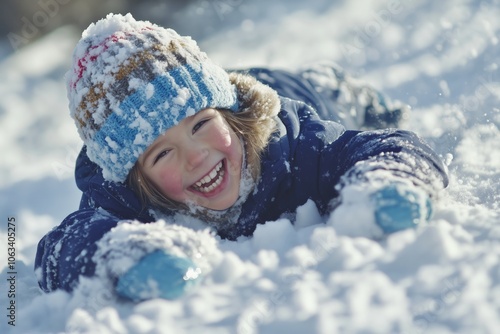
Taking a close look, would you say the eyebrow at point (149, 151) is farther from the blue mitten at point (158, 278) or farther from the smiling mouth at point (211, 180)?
the blue mitten at point (158, 278)

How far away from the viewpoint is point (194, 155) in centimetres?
158

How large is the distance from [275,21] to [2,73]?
1.55m

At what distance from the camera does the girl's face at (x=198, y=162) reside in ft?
5.25

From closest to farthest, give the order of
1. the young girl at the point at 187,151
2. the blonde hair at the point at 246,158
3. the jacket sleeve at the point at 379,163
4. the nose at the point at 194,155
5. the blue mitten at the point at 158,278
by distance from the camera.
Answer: the blue mitten at the point at 158,278, the jacket sleeve at the point at 379,163, the young girl at the point at 187,151, the nose at the point at 194,155, the blonde hair at the point at 246,158

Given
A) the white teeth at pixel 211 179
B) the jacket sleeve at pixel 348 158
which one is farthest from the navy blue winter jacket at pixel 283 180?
the white teeth at pixel 211 179

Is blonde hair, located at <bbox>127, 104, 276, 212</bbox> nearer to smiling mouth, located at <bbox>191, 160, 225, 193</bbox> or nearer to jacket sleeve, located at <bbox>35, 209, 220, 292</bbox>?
smiling mouth, located at <bbox>191, 160, 225, 193</bbox>

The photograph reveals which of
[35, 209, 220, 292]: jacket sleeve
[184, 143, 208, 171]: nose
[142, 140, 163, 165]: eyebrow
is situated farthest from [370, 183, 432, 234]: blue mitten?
[142, 140, 163, 165]: eyebrow

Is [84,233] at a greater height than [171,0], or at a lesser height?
lesser

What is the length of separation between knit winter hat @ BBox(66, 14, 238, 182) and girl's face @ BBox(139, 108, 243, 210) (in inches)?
1.2

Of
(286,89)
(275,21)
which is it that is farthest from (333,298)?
(275,21)

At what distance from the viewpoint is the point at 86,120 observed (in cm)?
165

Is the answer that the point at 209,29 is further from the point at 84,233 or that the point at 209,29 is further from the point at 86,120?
the point at 84,233

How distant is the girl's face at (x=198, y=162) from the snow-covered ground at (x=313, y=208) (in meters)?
0.28

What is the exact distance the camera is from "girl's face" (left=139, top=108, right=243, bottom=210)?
1600mm
